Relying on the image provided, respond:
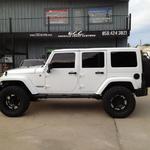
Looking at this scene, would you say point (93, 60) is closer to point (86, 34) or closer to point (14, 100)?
point (14, 100)

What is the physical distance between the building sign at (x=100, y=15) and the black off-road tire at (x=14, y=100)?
1379 cm

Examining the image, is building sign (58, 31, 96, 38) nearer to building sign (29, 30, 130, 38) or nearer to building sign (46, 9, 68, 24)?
building sign (29, 30, 130, 38)

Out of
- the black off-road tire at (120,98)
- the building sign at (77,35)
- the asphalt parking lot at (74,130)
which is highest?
the building sign at (77,35)

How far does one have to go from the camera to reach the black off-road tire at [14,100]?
905 cm

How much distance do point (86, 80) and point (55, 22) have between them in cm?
1388

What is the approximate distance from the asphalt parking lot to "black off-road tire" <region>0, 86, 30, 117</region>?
0.71 ft

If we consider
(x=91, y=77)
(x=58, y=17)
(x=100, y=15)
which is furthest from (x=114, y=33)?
(x=91, y=77)

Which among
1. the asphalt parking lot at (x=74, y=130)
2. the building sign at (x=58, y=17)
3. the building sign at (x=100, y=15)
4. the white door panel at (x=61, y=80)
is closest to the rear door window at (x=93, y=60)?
the white door panel at (x=61, y=80)

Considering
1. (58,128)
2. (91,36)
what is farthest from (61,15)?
(58,128)

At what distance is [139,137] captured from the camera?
6.87 m

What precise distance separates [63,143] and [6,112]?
3134mm

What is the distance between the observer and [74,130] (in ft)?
24.5

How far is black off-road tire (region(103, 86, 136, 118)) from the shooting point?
876 centimetres

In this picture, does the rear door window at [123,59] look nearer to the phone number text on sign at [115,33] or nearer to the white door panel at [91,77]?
the white door panel at [91,77]
